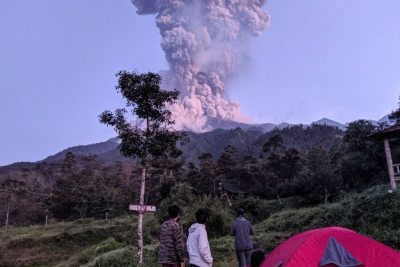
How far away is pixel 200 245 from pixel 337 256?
2309 millimetres

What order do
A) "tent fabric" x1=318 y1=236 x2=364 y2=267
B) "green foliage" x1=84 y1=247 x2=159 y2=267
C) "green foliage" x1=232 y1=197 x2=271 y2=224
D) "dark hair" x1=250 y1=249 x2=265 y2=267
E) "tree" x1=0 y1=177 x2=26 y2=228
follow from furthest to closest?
"tree" x1=0 y1=177 x2=26 y2=228
"green foliage" x1=232 y1=197 x2=271 y2=224
"green foliage" x1=84 y1=247 x2=159 y2=267
"tent fabric" x1=318 y1=236 x2=364 y2=267
"dark hair" x1=250 y1=249 x2=265 y2=267

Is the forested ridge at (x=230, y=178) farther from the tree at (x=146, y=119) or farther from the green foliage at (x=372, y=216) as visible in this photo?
the tree at (x=146, y=119)

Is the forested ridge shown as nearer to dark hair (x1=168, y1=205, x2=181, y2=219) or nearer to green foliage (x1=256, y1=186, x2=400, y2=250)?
green foliage (x1=256, y1=186, x2=400, y2=250)

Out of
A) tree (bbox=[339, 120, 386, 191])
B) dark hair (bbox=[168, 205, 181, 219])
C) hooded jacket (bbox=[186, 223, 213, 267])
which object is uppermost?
tree (bbox=[339, 120, 386, 191])

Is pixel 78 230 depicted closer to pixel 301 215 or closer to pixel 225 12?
pixel 301 215

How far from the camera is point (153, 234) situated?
85.6 ft

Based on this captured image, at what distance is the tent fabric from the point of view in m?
5.06

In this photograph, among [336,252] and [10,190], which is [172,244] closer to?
[336,252]

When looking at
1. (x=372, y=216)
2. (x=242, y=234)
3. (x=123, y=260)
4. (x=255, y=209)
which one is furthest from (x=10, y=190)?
(x=242, y=234)

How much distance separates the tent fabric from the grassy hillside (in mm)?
3927

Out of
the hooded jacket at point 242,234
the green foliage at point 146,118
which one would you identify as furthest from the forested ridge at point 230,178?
the hooded jacket at point 242,234

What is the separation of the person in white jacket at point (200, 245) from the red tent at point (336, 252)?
4.90 ft

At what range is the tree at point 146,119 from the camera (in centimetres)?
1038

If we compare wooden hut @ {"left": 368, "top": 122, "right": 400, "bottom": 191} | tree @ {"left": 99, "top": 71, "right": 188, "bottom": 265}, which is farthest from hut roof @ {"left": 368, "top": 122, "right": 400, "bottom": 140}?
tree @ {"left": 99, "top": 71, "right": 188, "bottom": 265}
